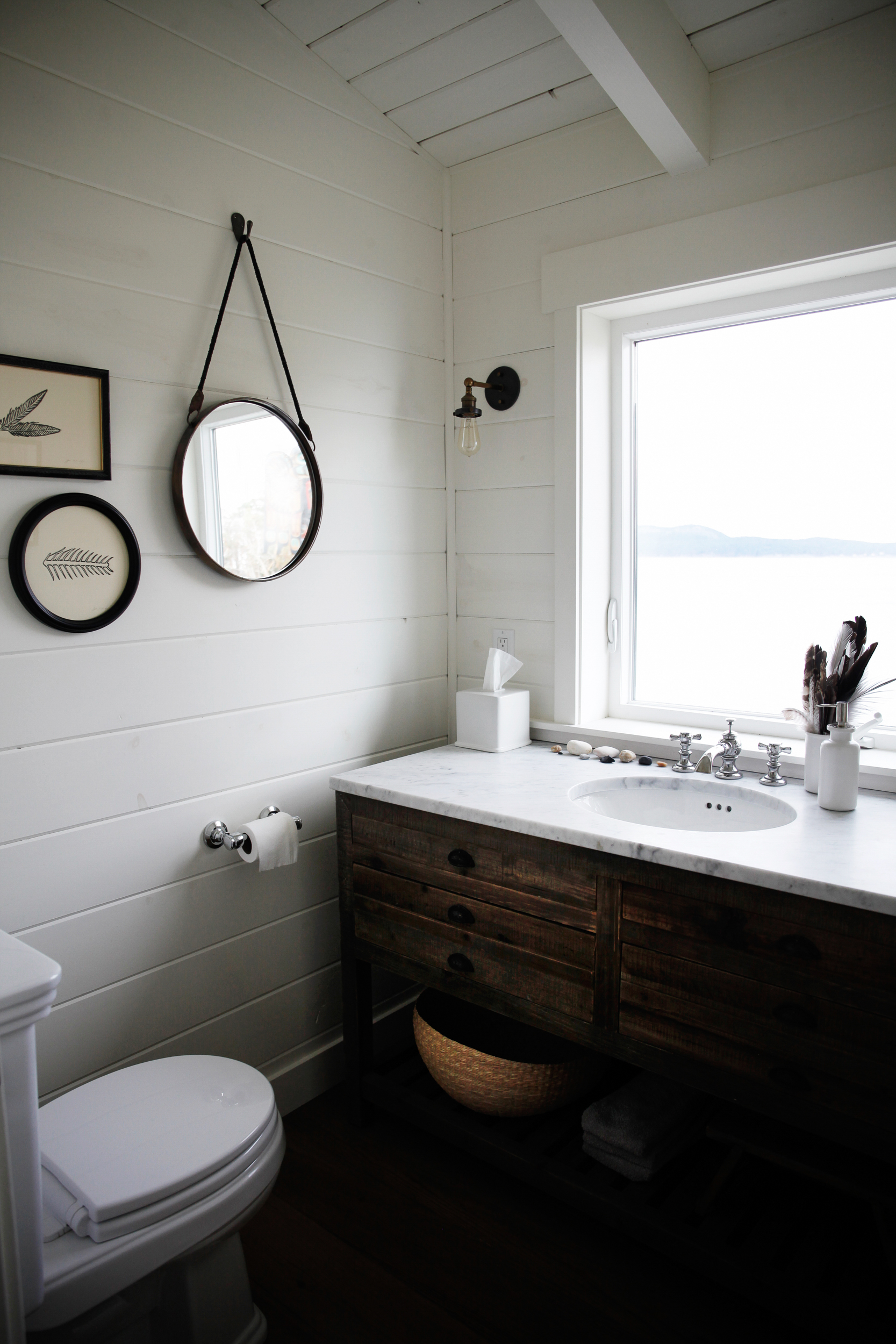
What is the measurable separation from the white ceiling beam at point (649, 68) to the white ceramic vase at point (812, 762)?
1222 millimetres

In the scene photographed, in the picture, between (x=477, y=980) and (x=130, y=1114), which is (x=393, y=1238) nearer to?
(x=477, y=980)

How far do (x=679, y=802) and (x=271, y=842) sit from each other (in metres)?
0.87

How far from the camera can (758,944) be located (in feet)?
4.34

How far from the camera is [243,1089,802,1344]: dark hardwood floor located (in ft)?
4.82

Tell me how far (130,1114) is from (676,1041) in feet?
2.97

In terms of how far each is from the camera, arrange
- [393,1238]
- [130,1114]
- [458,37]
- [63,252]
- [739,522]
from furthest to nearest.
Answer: [739,522] < [458,37] < [393,1238] < [63,252] < [130,1114]

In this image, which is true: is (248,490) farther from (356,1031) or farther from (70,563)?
(356,1031)

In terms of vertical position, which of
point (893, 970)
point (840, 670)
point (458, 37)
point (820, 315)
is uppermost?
point (458, 37)

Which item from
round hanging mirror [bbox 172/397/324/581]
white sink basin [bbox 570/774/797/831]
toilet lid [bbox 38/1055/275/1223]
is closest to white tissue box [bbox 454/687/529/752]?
white sink basin [bbox 570/774/797/831]

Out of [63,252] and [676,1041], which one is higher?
[63,252]

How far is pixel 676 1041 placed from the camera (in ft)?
4.67

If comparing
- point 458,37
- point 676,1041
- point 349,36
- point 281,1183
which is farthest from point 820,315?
point 281,1183

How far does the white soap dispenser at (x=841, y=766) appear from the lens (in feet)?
5.14

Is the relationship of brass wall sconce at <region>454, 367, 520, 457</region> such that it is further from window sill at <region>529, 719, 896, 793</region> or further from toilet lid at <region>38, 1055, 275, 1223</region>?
toilet lid at <region>38, 1055, 275, 1223</region>
